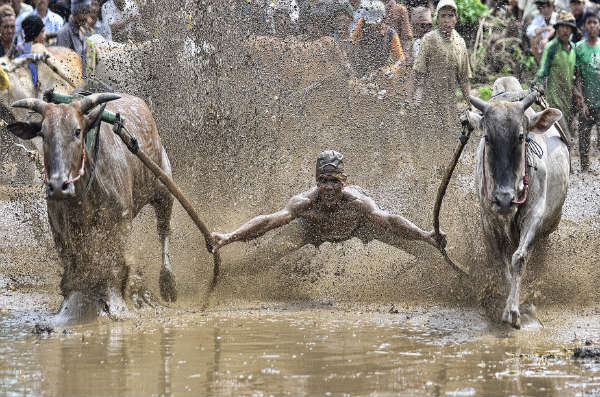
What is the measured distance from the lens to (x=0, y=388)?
253 inches

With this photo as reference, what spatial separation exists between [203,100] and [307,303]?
3065mm

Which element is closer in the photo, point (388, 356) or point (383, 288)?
point (388, 356)

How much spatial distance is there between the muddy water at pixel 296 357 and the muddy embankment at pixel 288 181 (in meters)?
0.79

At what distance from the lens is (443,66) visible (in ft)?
44.0

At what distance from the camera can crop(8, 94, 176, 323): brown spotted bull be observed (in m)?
7.96

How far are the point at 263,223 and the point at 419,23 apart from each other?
20.1 feet

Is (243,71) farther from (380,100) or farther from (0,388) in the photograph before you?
(0,388)

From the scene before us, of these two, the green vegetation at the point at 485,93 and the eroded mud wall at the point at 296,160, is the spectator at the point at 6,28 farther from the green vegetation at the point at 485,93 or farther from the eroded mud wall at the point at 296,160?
the green vegetation at the point at 485,93

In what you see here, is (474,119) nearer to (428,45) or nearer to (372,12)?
(428,45)

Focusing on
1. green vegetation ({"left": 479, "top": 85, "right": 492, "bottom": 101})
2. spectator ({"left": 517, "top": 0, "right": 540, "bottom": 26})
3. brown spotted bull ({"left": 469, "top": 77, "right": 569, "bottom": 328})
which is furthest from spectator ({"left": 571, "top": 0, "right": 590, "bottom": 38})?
brown spotted bull ({"left": 469, "top": 77, "right": 569, "bottom": 328})

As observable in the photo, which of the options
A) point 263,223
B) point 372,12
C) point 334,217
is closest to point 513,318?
point 334,217

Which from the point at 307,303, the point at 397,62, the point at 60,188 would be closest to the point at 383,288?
the point at 307,303

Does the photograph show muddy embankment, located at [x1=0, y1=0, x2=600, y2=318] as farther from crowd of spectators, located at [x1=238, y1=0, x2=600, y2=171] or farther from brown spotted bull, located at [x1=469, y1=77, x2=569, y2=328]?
brown spotted bull, located at [x1=469, y1=77, x2=569, y2=328]

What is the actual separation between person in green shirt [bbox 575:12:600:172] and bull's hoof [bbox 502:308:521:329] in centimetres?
718
